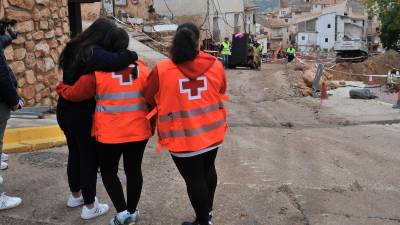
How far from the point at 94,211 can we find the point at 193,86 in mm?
1459

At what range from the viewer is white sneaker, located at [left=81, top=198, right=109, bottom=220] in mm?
4082

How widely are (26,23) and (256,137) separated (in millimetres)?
4255

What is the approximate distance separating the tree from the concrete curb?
41.6 meters

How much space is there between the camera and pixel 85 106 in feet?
12.4

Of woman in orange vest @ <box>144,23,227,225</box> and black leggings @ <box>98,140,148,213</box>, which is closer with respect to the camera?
woman in orange vest @ <box>144,23,227,225</box>

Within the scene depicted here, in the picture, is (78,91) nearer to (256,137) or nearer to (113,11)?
(256,137)

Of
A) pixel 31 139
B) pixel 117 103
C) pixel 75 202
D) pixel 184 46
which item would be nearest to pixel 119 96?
pixel 117 103

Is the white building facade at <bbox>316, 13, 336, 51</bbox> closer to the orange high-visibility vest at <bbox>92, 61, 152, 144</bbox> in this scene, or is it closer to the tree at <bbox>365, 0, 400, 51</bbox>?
the tree at <bbox>365, 0, 400, 51</bbox>

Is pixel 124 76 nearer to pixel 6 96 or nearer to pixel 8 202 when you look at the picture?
pixel 6 96

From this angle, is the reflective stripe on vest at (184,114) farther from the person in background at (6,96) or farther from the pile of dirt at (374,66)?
the pile of dirt at (374,66)

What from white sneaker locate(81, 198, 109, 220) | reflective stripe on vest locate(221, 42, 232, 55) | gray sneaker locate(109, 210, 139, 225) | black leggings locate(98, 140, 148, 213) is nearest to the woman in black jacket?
white sneaker locate(81, 198, 109, 220)

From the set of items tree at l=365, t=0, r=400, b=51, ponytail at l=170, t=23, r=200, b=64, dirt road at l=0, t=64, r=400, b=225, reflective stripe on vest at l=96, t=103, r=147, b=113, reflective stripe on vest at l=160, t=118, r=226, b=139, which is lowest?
dirt road at l=0, t=64, r=400, b=225

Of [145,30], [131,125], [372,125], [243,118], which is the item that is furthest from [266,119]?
[145,30]

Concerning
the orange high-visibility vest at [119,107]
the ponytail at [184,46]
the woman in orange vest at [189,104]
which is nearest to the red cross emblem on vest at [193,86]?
the woman in orange vest at [189,104]
